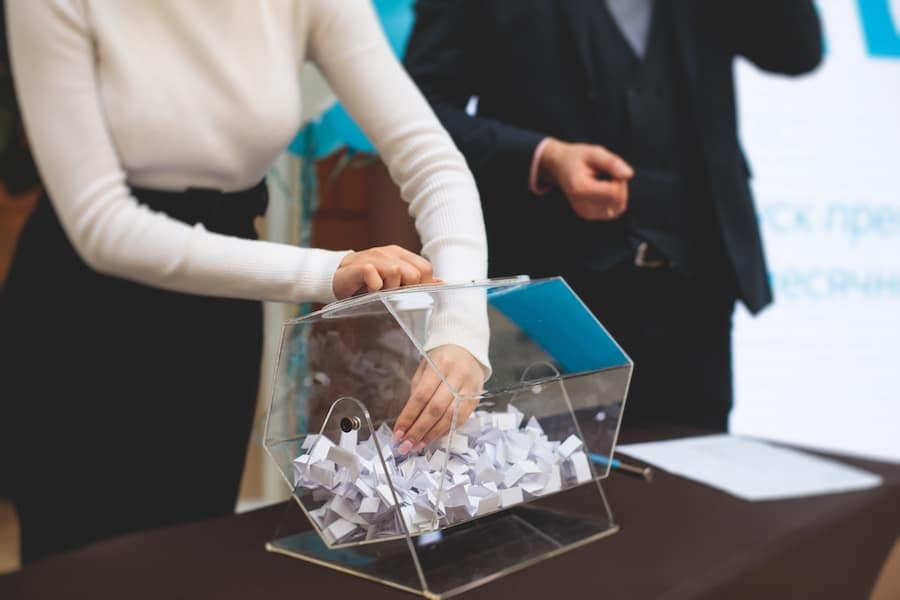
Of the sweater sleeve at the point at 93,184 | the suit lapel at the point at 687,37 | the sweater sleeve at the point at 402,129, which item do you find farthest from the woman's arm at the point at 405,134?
the suit lapel at the point at 687,37

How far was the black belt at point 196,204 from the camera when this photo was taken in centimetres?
69

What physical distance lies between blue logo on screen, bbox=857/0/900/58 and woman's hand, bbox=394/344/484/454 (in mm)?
2217

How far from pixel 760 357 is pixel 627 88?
123cm

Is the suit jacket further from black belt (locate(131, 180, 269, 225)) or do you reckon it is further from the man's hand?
black belt (locate(131, 180, 269, 225))

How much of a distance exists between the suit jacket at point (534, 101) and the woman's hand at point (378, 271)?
178mm

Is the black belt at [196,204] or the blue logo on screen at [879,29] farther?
the blue logo on screen at [879,29]

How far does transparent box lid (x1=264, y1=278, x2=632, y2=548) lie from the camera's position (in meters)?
0.54

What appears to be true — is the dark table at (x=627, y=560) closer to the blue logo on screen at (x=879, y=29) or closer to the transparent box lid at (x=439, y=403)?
the transparent box lid at (x=439, y=403)

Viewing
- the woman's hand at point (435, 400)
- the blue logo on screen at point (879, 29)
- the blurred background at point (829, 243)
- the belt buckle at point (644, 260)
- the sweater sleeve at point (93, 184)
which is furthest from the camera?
the blue logo on screen at point (879, 29)

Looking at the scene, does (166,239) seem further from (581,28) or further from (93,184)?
(581,28)

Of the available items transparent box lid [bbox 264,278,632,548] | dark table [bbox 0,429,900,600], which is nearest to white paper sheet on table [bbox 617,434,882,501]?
dark table [bbox 0,429,900,600]

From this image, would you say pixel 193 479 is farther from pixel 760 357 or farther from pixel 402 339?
pixel 760 357

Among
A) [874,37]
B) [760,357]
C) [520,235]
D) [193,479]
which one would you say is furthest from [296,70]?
[874,37]

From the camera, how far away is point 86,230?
0.65m
